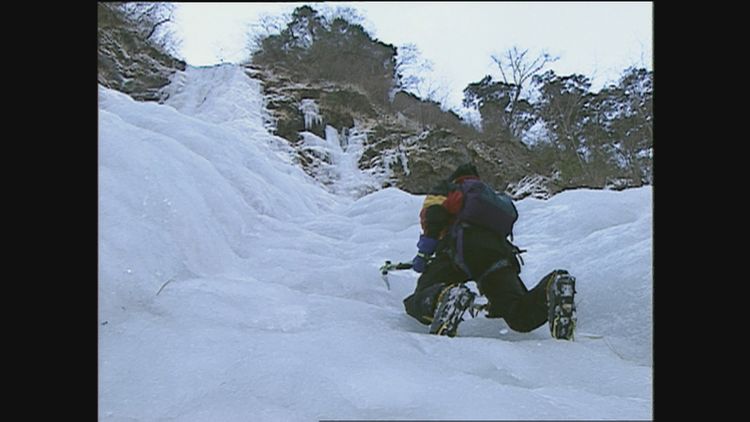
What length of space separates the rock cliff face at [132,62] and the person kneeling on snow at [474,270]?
316 inches

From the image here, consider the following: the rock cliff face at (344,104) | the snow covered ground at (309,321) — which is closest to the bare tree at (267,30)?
the rock cliff face at (344,104)

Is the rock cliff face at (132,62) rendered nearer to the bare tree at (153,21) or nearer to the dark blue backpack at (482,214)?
the bare tree at (153,21)

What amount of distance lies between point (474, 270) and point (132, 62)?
9620mm

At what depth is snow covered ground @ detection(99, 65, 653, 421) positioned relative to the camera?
34.3 inches

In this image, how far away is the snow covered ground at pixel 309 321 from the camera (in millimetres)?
871

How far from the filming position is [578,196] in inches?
124

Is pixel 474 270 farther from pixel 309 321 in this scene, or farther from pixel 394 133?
pixel 394 133

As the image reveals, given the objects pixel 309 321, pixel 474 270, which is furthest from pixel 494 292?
pixel 309 321

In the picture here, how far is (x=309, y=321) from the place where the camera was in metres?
1.49

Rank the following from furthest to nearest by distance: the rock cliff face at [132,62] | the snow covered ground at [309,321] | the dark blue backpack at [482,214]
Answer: the rock cliff face at [132,62] < the dark blue backpack at [482,214] < the snow covered ground at [309,321]

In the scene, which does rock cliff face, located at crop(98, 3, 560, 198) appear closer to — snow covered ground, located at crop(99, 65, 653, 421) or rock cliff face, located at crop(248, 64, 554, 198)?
rock cliff face, located at crop(248, 64, 554, 198)

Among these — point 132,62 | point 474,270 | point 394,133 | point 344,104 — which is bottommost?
point 474,270
